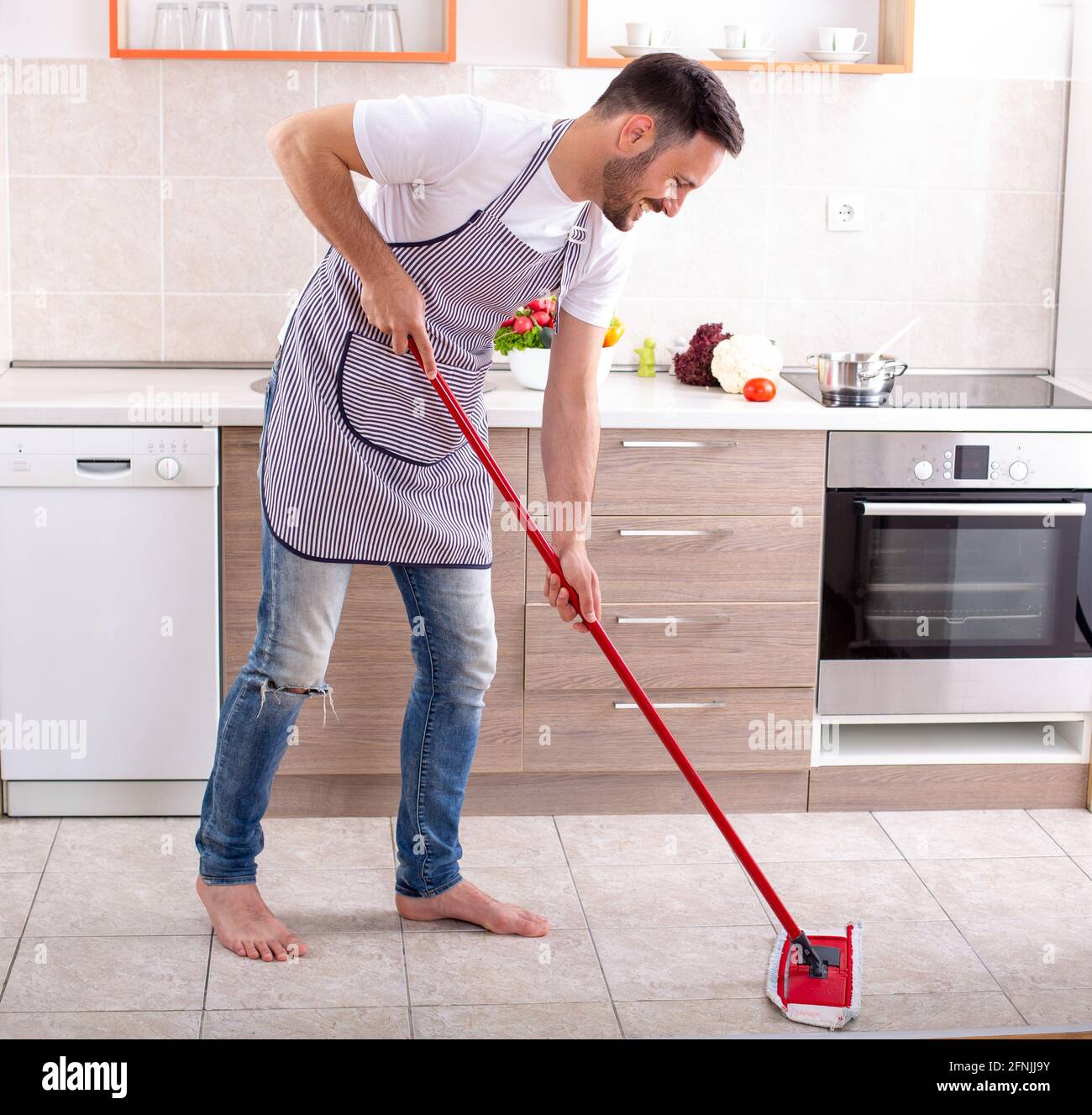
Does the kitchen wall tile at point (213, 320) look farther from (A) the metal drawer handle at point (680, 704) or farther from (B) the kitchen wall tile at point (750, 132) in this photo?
(A) the metal drawer handle at point (680, 704)

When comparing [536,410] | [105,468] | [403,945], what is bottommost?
[403,945]

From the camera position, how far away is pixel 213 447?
2723 millimetres

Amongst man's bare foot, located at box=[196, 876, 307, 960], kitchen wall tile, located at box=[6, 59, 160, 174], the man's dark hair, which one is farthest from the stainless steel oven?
kitchen wall tile, located at box=[6, 59, 160, 174]

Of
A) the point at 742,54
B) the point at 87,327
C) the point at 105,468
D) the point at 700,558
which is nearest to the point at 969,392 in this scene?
the point at 700,558

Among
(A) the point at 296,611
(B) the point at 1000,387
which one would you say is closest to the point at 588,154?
(A) the point at 296,611

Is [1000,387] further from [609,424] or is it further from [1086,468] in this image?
[609,424]

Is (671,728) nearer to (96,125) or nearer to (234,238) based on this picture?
(234,238)

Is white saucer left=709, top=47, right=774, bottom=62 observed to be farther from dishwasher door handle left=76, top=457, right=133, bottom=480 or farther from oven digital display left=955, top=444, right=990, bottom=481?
dishwasher door handle left=76, top=457, right=133, bottom=480

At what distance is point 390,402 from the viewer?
221 cm

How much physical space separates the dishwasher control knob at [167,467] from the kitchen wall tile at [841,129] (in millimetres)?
1403

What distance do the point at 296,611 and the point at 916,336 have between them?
5.54 feet

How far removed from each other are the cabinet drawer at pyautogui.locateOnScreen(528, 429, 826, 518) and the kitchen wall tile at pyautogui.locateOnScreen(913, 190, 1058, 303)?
74 cm

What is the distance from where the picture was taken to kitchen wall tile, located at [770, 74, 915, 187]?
3227 mm

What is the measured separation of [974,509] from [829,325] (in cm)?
66
